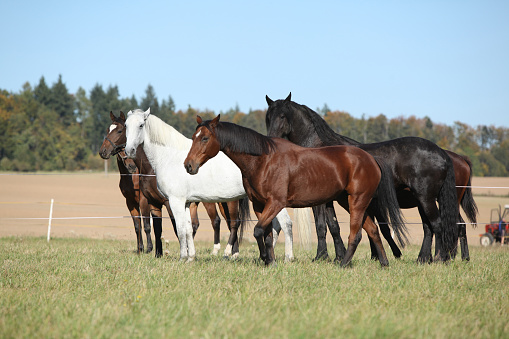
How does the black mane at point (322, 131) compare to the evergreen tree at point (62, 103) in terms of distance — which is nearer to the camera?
the black mane at point (322, 131)

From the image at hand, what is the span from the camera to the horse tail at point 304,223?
11078 mm

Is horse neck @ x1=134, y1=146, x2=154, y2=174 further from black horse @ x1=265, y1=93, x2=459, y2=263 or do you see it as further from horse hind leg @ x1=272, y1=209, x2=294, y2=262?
horse hind leg @ x1=272, y1=209, x2=294, y2=262

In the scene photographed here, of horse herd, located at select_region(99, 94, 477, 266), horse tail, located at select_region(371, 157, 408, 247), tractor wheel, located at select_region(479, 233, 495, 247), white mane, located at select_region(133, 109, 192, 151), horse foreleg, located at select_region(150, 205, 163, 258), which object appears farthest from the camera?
tractor wheel, located at select_region(479, 233, 495, 247)

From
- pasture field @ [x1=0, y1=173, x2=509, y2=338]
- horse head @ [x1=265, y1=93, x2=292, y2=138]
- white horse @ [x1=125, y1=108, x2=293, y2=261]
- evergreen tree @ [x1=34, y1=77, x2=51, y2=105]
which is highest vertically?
evergreen tree @ [x1=34, y1=77, x2=51, y2=105]

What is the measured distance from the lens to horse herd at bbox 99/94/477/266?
21.5 ft

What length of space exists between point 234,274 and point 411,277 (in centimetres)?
208

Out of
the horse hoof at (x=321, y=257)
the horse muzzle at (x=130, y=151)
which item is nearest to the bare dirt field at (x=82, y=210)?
the horse hoof at (x=321, y=257)

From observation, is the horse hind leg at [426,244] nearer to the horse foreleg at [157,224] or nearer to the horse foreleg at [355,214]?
the horse foreleg at [355,214]

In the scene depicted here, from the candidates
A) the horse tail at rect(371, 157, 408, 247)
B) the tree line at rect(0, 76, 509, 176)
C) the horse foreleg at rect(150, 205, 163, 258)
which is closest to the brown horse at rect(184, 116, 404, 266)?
the horse tail at rect(371, 157, 408, 247)

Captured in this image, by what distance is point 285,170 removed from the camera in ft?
21.5

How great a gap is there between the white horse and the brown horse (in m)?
A: 0.95

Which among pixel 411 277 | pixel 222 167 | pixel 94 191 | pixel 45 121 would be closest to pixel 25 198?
pixel 94 191

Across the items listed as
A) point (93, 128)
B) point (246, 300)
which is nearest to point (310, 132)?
point (246, 300)

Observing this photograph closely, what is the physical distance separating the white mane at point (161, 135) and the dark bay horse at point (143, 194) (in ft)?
2.19
